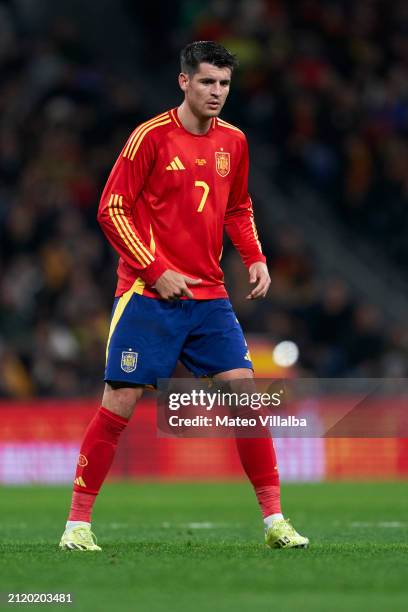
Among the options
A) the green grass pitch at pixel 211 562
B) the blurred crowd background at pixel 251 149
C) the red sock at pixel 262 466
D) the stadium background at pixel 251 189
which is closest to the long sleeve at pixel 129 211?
the red sock at pixel 262 466

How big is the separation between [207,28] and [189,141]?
43.8 feet

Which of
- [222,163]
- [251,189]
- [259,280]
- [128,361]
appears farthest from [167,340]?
[251,189]

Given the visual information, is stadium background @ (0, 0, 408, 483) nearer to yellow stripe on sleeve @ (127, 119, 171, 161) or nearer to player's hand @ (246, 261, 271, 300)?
player's hand @ (246, 261, 271, 300)

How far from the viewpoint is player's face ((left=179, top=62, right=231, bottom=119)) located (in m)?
7.00

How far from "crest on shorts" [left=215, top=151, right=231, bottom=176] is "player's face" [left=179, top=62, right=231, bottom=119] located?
0.72ft

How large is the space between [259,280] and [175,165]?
714 millimetres

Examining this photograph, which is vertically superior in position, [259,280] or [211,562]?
[259,280]

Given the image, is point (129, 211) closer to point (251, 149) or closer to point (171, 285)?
point (171, 285)

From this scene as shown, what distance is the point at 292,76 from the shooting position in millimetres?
19516

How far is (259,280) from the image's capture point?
7320 millimetres

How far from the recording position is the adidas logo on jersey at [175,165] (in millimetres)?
7086

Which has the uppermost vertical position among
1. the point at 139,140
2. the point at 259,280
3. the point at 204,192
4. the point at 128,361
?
the point at 139,140

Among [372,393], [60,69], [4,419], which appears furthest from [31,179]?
[372,393]

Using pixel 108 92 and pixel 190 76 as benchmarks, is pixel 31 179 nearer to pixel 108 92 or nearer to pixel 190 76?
pixel 108 92
